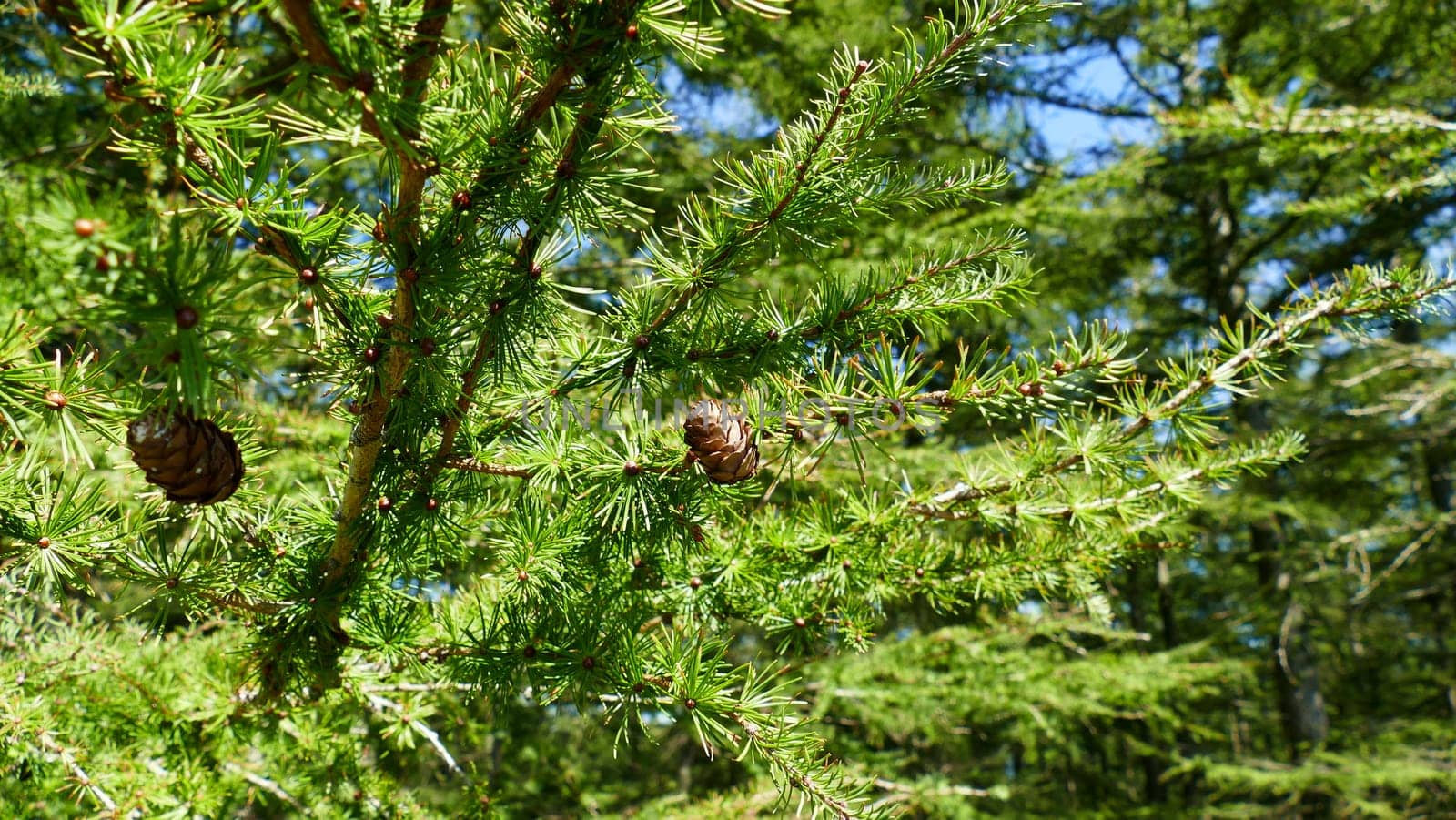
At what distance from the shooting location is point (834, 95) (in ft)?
2.93

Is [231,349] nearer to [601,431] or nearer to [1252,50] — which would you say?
[601,431]

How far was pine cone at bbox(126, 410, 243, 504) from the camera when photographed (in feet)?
2.28

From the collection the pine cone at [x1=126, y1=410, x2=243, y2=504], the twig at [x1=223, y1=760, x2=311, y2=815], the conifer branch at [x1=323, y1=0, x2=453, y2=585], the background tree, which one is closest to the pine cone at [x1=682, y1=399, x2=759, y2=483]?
the background tree

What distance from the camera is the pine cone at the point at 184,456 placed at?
0.69 metres

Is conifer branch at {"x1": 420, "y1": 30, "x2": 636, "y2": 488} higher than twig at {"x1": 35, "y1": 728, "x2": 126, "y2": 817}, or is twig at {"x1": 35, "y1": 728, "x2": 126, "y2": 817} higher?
conifer branch at {"x1": 420, "y1": 30, "x2": 636, "y2": 488}

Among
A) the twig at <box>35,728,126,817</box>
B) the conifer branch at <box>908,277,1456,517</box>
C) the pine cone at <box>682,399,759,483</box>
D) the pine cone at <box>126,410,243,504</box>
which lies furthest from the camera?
the twig at <box>35,728,126,817</box>

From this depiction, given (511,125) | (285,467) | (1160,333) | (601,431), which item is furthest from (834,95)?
(1160,333)

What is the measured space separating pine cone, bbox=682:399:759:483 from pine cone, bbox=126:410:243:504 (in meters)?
0.45

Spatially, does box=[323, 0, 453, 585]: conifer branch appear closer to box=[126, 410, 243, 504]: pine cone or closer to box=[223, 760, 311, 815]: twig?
box=[126, 410, 243, 504]: pine cone

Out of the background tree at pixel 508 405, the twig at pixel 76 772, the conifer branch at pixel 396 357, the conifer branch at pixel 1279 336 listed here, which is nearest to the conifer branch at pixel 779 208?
the background tree at pixel 508 405

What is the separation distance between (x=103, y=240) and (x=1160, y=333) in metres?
7.72

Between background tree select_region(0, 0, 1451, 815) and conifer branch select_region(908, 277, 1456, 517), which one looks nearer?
background tree select_region(0, 0, 1451, 815)

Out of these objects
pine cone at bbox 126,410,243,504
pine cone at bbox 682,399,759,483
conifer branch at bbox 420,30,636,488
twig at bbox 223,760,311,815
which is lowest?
twig at bbox 223,760,311,815

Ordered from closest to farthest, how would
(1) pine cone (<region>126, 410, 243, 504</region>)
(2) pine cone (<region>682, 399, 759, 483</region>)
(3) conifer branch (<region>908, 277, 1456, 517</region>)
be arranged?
(1) pine cone (<region>126, 410, 243, 504</region>) < (2) pine cone (<region>682, 399, 759, 483</region>) < (3) conifer branch (<region>908, 277, 1456, 517</region>)
